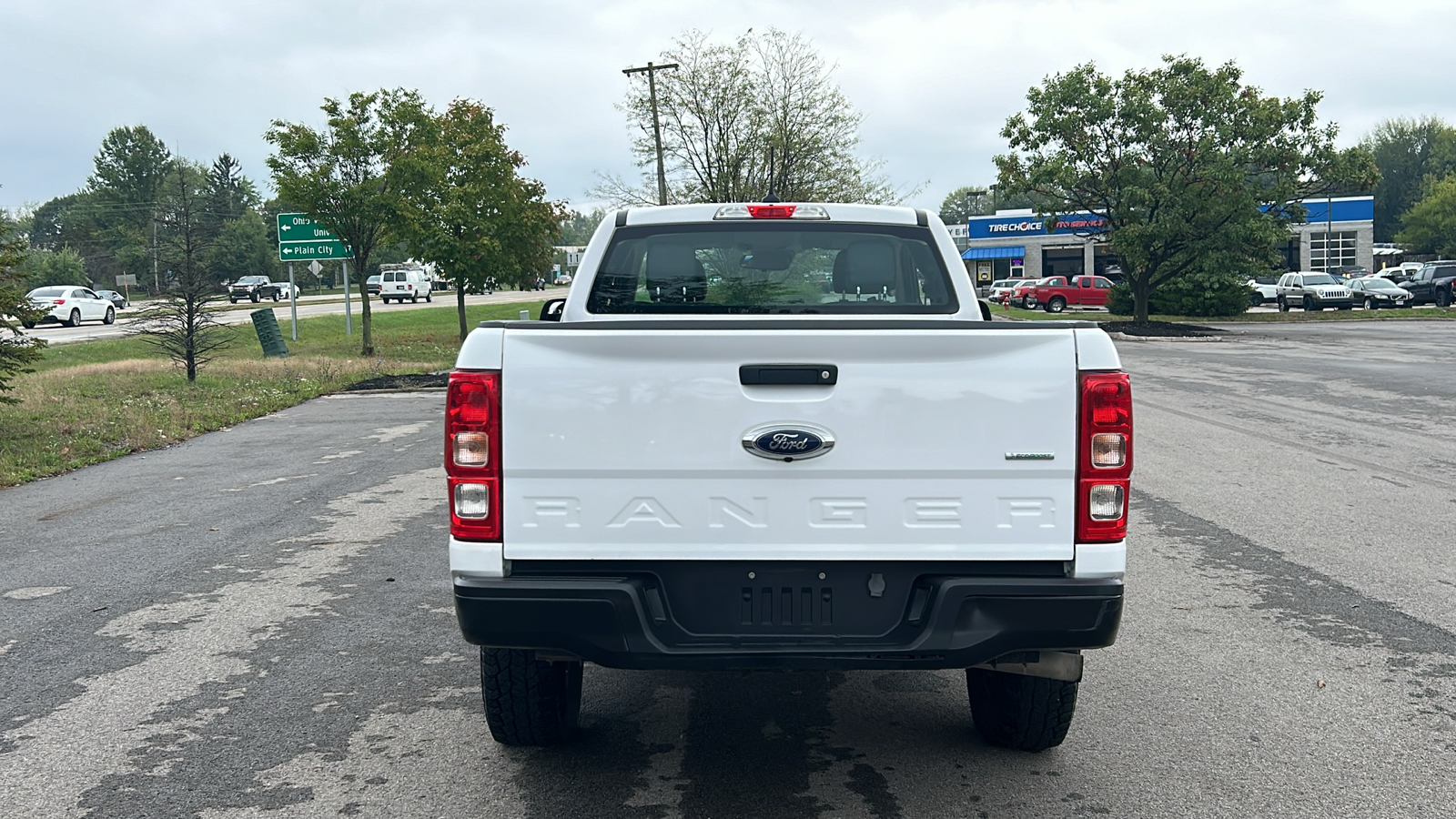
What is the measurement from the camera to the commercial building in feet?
242

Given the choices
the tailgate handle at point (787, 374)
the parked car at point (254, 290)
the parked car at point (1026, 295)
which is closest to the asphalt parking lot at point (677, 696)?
the tailgate handle at point (787, 374)

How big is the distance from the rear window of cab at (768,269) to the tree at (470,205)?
23821mm

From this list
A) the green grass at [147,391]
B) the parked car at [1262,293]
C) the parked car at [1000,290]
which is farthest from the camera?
the parked car at [1000,290]

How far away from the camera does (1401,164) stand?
359ft

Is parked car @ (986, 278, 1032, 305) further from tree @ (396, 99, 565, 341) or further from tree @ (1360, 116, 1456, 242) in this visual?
tree @ (1360, 116, 1456, 242)

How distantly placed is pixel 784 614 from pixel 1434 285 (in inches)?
2220

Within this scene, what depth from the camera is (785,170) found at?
4184 centimetres

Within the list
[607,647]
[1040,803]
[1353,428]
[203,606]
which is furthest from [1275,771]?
[1353,428]

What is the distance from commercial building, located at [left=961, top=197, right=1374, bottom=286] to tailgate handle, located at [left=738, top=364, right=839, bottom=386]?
2538 inches

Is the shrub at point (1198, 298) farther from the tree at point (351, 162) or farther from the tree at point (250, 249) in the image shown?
the tree at point (250, 249)

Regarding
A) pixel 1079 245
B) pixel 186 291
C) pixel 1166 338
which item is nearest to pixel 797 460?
pixel 186 291

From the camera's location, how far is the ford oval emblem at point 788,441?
337 cm

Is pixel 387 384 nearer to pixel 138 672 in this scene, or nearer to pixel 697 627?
pixel 138 672

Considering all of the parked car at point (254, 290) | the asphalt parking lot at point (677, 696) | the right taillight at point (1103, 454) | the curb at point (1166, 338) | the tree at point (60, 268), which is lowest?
the asphalt parking lot at point (677, 696)
